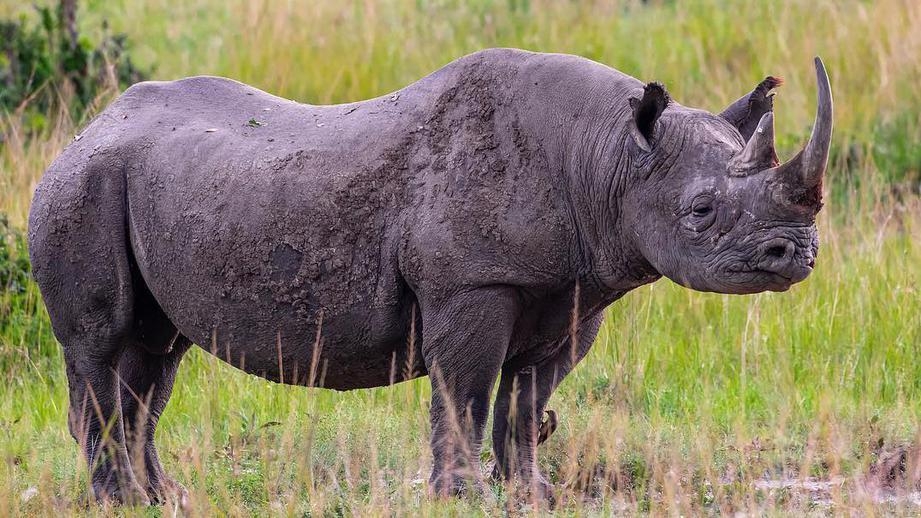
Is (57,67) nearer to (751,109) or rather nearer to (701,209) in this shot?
(751,109)

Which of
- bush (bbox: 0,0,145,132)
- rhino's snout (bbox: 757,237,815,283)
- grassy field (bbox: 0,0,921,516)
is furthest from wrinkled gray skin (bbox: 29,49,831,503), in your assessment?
bush (bbox: 0,0,145,132)

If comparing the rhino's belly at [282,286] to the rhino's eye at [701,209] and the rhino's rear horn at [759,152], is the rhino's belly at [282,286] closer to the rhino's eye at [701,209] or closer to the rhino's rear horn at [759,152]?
the rhino's eye at [701,209]

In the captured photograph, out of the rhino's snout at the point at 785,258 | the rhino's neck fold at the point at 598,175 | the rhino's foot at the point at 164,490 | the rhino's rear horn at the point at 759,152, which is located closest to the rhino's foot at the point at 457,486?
the rhino's neck fold at the point at 598,175

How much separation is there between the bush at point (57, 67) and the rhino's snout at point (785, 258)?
626 cm

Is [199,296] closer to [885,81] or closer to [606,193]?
[606,193]

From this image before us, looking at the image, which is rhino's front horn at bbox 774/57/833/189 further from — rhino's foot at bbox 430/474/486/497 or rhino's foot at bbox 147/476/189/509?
rhino's foot at bbox 147/476/189/509

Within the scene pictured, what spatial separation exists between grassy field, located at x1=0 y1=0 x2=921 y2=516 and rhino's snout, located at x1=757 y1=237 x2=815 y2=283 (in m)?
0.72

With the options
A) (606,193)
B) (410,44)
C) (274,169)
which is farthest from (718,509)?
(410,44)

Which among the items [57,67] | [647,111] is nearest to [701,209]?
[647,111]

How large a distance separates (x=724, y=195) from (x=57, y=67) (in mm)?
6670

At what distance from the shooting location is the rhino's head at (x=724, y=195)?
14.2ft

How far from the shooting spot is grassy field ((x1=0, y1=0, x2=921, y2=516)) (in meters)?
5.24

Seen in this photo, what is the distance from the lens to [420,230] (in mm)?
4848

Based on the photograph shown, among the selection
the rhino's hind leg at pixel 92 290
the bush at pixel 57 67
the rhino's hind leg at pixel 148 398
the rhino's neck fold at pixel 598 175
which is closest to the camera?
the rhino's neck fold at pixel 598 175
